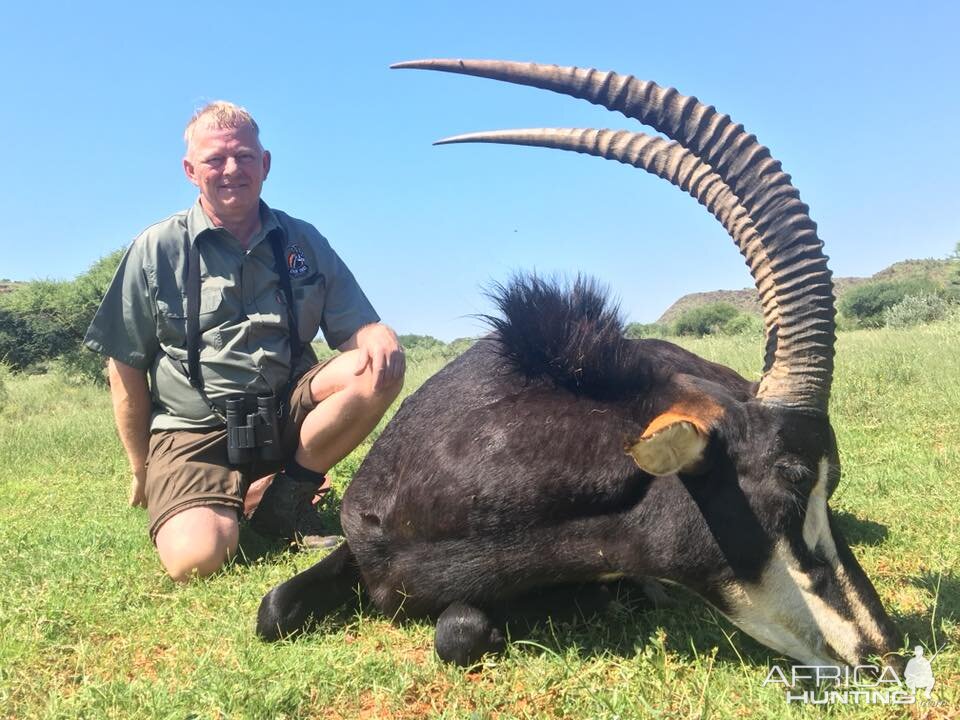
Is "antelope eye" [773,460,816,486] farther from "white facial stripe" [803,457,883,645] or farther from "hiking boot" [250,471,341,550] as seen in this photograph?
"hiking boot" [250,471,341,550]

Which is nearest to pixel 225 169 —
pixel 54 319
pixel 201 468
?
pixel 201 468

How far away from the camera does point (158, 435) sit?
4.39m

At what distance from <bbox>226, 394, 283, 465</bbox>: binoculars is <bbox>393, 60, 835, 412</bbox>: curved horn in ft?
8.17

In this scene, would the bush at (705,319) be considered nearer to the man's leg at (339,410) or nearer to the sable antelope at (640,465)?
the man's leg at (339,410)

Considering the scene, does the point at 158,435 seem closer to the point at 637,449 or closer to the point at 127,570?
the point at 127,570

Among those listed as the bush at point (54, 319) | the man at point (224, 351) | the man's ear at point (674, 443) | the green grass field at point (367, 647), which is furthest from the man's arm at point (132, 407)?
the bush at point (54, 319)

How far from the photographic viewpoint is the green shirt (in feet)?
14.0

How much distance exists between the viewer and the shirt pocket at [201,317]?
14.0 ft

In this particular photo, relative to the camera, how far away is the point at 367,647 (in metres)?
2.79

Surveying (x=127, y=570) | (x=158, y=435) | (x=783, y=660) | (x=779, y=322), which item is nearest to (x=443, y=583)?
(x=783, y=660)

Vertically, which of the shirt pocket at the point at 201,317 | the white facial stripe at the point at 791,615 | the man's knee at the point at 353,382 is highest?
the shirt pocket at the point at 201,317

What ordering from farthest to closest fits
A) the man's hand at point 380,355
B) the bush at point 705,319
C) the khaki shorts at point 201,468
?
the bush at point 705,319 → the man's hand at point 380,355 → the khaki shorts at point 201,468

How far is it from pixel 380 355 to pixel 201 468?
1159 mm

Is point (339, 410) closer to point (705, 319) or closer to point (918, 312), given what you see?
point (918, 312)
